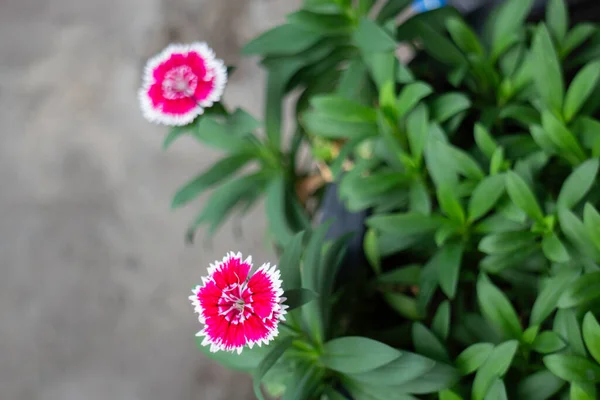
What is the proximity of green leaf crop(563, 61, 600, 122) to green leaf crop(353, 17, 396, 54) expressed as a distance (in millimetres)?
288

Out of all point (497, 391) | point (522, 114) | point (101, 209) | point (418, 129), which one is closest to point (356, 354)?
point (497, 391)

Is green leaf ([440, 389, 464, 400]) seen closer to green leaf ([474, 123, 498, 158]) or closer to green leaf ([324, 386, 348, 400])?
green leaf ([324, 386, 348, 400])

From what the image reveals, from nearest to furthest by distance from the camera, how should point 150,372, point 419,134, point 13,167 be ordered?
point 419,134
point 150,372
point 13,167

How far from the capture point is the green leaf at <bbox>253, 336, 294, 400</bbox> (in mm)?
652

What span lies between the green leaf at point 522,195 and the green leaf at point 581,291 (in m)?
0.12

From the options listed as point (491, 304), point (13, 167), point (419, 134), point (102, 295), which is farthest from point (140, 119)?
point (491, 304)

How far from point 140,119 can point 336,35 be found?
1.36 m

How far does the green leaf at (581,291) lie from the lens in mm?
746

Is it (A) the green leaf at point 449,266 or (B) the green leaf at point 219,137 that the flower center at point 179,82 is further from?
(A) the green leaf at point 449,266

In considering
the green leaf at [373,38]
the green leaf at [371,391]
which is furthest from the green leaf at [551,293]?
the green leaf at [373,38]

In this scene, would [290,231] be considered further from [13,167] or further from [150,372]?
[13,167]

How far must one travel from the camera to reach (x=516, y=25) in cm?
100

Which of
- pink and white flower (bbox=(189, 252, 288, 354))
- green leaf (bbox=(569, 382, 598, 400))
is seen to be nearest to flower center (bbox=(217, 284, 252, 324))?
pink and white flower (bbox=(189, 252, 288, 354))

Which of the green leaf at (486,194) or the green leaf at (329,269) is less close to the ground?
the green leaf at (329,269)
